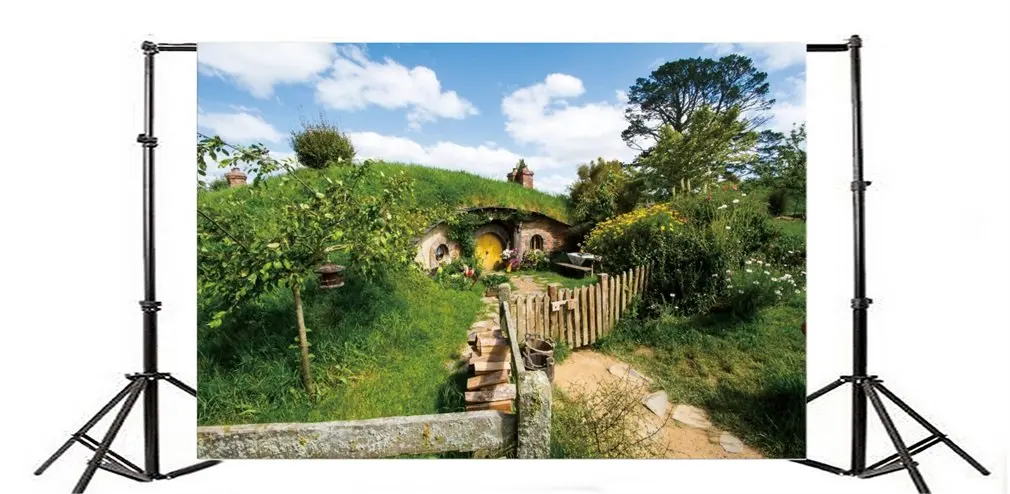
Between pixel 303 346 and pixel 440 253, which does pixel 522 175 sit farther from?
pixel 303 346

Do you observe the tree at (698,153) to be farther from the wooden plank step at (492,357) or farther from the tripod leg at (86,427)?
the tripod leg at (86,427)

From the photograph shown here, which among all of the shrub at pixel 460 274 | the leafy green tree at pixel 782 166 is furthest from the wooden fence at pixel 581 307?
the leafy green tree at pixel 782 166

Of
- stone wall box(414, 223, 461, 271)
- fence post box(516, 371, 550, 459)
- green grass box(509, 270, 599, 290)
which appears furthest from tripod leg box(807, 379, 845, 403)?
stone wall box(414, 223, 461, 271)

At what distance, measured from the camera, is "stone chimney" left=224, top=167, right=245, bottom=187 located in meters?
1.37

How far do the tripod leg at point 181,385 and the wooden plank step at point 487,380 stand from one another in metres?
1.05

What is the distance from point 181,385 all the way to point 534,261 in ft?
4.68

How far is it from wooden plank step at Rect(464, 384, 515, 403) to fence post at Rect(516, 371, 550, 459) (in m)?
0.16

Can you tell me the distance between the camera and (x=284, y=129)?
1364 mm

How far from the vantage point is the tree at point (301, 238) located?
134cm

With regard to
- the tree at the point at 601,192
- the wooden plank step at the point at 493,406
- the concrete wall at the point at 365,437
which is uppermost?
the tree at the point at 601,192

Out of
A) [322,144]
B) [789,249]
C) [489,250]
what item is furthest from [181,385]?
[789,249]

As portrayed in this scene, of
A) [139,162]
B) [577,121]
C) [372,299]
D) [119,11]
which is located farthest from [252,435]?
[577,121]

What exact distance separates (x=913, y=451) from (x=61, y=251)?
3178 millimetres

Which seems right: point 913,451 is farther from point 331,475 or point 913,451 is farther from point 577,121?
point 331,475
